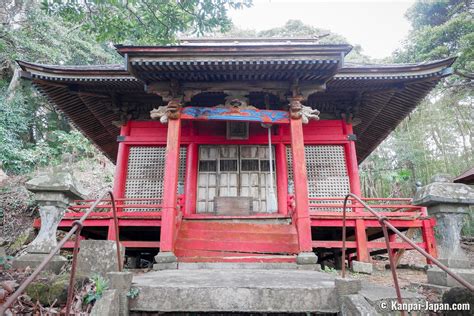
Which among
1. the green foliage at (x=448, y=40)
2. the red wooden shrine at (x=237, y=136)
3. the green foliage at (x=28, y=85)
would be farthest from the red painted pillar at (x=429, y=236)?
the green foliage at (x=28, y=85)

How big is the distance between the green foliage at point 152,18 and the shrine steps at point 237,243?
4.12m

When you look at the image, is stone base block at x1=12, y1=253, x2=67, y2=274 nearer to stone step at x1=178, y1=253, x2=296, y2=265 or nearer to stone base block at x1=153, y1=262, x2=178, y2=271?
stone base block at x1=153, y1=262, x2=178, y2=271

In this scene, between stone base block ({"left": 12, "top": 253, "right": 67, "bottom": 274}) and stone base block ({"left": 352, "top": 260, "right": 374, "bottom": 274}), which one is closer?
stone base block ({"left": 12, "top": 253, "right": 67, "bottom": 274})

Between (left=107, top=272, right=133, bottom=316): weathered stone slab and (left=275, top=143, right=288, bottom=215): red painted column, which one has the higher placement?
(left=275, top=143, right=288, bottom=215): red painted column

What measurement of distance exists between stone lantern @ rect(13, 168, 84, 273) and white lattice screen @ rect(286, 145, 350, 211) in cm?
584

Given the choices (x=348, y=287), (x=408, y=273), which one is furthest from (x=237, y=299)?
(x=408, y=273)

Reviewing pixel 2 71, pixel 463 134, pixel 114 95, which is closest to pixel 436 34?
pixel 463 134

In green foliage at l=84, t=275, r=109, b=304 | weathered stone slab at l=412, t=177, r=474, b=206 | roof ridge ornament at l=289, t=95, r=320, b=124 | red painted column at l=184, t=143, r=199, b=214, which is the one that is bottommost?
green foliage at l=84, t=275, r=109, b=304

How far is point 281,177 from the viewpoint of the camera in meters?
8.38

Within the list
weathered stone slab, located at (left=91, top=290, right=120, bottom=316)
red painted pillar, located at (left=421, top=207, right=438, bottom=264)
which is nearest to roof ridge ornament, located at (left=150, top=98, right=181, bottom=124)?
weathered stone slab, located at (left=91, top=290, right=120, bottom=316)

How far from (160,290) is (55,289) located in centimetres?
120

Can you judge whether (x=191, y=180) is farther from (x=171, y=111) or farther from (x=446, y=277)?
(x=446, y=277)

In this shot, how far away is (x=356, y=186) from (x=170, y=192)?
5.20 metres

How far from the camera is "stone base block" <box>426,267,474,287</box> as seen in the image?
365 cm
